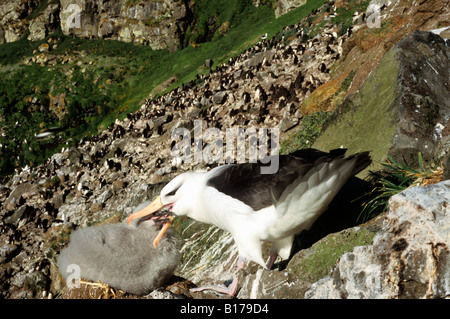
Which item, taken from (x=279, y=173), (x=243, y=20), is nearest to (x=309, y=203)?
(x=279, y=173)

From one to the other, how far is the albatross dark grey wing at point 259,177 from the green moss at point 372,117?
1.29 metres

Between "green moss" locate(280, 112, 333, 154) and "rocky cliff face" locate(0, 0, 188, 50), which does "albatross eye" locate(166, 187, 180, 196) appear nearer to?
"green moss" locate(280, 112, 333, 154)

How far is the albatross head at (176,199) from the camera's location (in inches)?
199

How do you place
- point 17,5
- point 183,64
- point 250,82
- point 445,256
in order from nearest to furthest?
point 445,256 → point 250,82 → point 183,64 → point 17,5

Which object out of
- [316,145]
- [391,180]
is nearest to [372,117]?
[391,180]

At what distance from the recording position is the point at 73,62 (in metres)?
44.2

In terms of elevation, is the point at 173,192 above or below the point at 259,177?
below

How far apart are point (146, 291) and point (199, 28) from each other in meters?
40.0

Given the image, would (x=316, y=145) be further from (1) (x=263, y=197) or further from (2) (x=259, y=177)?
(1) (x=263, y=197)

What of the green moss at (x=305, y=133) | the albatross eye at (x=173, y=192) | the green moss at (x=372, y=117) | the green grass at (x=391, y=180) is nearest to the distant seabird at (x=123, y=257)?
the albatross eye at (x=173, y=192)

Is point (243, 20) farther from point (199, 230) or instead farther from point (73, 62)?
point (199, 230)

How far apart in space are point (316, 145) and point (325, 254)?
11.4 feet

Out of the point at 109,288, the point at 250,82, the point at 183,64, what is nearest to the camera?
the point at 109,288

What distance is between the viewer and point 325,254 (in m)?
3.88
